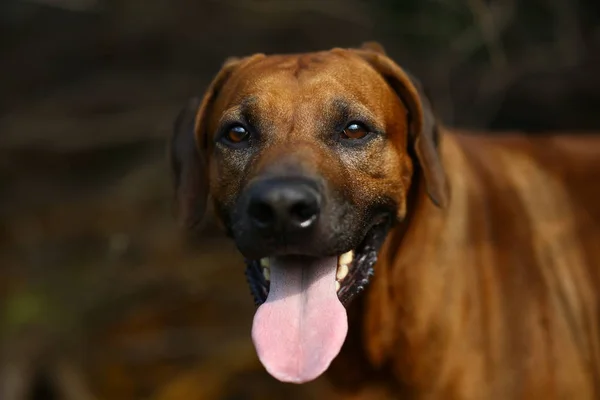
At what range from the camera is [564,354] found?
3057 mm

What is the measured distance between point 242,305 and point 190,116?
2268 mm

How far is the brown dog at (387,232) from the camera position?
2.60 m

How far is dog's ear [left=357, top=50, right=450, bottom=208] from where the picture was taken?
2863 millimetres

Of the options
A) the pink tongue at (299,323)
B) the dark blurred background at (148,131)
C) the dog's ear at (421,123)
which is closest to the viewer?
the pink tongue at (299,323)

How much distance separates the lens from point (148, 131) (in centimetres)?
584

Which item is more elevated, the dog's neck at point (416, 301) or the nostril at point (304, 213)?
the nostril at point (304, 213)

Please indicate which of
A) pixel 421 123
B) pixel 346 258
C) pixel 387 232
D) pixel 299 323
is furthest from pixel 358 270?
pixel 421 123

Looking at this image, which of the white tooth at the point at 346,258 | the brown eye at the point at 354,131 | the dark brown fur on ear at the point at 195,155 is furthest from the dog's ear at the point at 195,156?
the white tooth at the point at 346,258

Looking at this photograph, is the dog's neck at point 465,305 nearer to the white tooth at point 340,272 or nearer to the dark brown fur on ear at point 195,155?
the white tooth at point 340,272

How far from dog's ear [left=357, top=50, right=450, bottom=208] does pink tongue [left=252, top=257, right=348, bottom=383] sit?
0.47 metres

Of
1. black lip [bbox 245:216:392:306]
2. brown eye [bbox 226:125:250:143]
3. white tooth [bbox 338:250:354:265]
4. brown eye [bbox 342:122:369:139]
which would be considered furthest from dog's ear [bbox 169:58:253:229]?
white tooth [bbox 338:250:354:265]

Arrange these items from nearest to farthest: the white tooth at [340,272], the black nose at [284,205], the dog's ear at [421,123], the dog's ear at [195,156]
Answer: the black nose at [284,205] < the white tooth at [340,272] < the dog's ear at [421,123] < the dog's ear at [195,156]

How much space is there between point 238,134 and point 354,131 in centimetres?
39

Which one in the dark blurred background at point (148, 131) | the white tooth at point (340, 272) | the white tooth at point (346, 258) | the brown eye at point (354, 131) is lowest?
the dark blurred background at point (148, 131)
